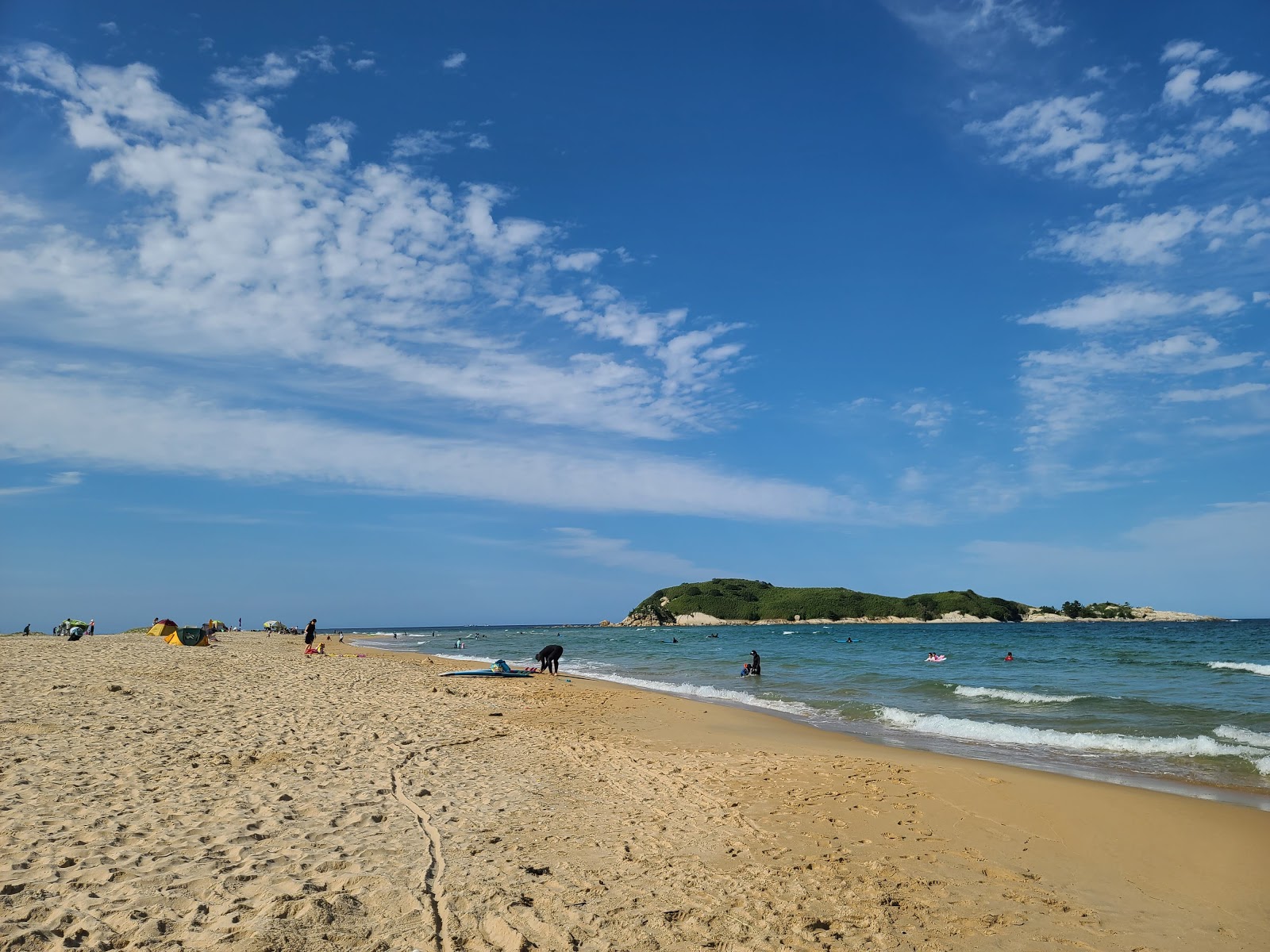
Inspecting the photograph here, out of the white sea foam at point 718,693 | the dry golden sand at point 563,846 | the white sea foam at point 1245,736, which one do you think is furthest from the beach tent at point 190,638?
the white sea foam at point 1245,736

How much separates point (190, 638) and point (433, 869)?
34.9 m

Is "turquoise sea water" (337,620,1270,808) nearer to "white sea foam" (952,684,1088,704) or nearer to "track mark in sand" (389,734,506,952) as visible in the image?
"white sea foam" (952,684,1088,704)

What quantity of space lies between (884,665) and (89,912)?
36.7 m

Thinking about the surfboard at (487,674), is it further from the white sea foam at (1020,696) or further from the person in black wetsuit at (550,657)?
the white sea foam at (1020,696)

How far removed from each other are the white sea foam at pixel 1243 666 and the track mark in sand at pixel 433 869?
1465 inches

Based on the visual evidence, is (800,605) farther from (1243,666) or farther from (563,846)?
(563,846)

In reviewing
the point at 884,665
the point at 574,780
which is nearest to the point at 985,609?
the point at 884,665

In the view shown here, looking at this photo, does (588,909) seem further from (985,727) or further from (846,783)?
(985,727)

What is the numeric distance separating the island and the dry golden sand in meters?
161

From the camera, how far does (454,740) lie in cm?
1234

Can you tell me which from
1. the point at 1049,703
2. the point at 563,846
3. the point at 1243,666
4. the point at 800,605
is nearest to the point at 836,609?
the point at 800,605

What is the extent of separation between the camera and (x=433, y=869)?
589 centimetres

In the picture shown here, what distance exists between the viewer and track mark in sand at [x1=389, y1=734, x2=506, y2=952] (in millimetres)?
4801

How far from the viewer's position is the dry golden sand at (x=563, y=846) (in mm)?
4969
